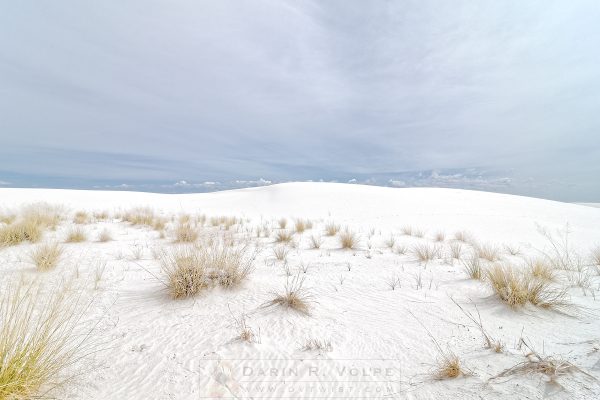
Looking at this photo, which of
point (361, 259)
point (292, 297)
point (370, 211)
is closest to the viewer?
point (292, 297)

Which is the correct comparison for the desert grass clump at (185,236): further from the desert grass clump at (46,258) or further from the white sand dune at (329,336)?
the desert grass clump at (46,258)

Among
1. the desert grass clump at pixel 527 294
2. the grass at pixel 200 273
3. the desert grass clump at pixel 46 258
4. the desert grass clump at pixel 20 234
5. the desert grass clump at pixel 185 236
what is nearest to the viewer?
the desert grass clump at pixel 527 294

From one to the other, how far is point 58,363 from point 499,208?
20649 mm

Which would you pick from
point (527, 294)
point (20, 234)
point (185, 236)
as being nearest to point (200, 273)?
point (527, 294)

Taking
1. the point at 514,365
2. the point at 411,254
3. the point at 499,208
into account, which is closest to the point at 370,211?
the point at 499,208

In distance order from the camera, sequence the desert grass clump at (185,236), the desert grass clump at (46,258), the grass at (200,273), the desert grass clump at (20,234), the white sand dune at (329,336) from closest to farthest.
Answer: the white sand dune at (329,336) → the grass at (200,273) → the desert grass clump at (46,258) → the desert grass clump at (20,234) → the desert grass clump at (185,236)

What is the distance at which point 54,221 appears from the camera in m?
8.13

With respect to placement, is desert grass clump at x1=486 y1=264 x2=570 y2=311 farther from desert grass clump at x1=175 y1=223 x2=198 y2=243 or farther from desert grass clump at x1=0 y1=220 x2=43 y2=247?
desert grass clump at x1=0 y1=220 x2=43 y2=247

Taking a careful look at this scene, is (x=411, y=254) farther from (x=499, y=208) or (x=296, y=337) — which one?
(x=499, y=208)

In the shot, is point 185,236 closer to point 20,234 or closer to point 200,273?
point 20,234

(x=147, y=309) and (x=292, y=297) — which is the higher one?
(x=292, y=297)

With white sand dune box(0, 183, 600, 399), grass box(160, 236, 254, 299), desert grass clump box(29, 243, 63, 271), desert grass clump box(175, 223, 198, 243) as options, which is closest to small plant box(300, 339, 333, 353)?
white sand dune box(0, 183, 600, 399)

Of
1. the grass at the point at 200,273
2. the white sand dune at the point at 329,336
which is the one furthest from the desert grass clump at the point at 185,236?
the grass at the point at 200,273

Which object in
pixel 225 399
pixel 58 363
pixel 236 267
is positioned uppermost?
pixel 236 267
